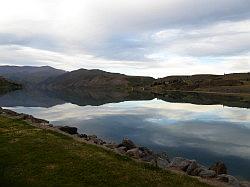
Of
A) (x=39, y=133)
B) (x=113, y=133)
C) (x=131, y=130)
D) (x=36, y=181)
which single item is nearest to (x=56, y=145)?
(x=39, y=133)

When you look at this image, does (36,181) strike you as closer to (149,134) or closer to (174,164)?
(174,164)

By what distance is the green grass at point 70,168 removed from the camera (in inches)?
1035

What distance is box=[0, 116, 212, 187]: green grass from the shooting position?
1035 inches

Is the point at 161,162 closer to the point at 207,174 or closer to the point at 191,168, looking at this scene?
the point at 191,168

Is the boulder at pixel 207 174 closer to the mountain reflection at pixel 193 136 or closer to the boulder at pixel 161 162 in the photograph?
the boulder at pixel 161 162

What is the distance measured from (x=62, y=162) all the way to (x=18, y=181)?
553 centimetres

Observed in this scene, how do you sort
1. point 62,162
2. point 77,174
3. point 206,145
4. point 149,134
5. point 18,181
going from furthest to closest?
point 149,134, point 206,145, point 62,162, point 77,174, point 18,181

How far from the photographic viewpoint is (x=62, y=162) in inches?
1207

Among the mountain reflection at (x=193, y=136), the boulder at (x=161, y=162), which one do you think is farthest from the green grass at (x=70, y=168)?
the mountain reflection at (x=193, y=136)

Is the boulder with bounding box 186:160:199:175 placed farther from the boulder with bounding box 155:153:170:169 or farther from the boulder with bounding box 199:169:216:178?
the boulder with bounding box 155:153:170:169

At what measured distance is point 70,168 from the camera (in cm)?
2909

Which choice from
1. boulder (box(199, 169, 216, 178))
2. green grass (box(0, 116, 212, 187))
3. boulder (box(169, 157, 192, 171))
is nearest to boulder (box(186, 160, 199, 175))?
boulder (box(169, 157, 192, 171))

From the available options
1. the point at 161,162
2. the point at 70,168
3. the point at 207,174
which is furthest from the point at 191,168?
the point at 70,168

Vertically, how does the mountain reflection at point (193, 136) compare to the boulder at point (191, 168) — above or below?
below
